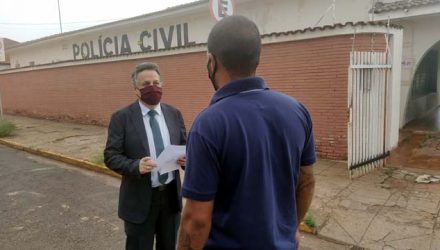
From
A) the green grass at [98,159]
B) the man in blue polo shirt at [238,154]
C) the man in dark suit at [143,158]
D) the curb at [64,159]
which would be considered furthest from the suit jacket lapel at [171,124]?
the green grass at [98,159]

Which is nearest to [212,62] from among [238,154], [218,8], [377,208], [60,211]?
[238,154]

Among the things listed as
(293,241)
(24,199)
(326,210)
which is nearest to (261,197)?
(293,241)

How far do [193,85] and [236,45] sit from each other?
8.29 m

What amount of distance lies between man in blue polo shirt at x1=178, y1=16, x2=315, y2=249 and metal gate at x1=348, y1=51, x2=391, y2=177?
4.47 metres

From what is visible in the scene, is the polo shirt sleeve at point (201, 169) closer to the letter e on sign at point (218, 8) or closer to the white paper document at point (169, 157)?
the white paper document at point (169, 157)

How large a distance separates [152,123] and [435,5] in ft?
23.7

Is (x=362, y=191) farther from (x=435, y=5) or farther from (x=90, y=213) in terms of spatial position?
(x=435, y=5)

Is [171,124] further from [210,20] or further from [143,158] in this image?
[210,20]

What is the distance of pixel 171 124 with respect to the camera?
279cm

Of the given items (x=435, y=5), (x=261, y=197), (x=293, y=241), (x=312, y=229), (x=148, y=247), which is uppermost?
(x=435, y=5)

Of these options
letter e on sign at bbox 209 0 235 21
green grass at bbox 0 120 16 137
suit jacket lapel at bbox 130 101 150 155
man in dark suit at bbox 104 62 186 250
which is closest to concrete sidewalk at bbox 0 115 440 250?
man in dark suit at bbox 104 62 186 250

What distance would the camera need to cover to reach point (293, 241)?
164 cm

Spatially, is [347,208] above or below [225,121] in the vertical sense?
below

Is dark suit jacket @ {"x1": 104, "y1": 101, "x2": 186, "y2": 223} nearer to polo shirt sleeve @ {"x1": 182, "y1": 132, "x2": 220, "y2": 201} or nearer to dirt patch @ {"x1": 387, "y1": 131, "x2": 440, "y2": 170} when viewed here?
polo shirt sleeve @ {"x1": 182, "y1": 132, "x2": 220, "y2": 201}
